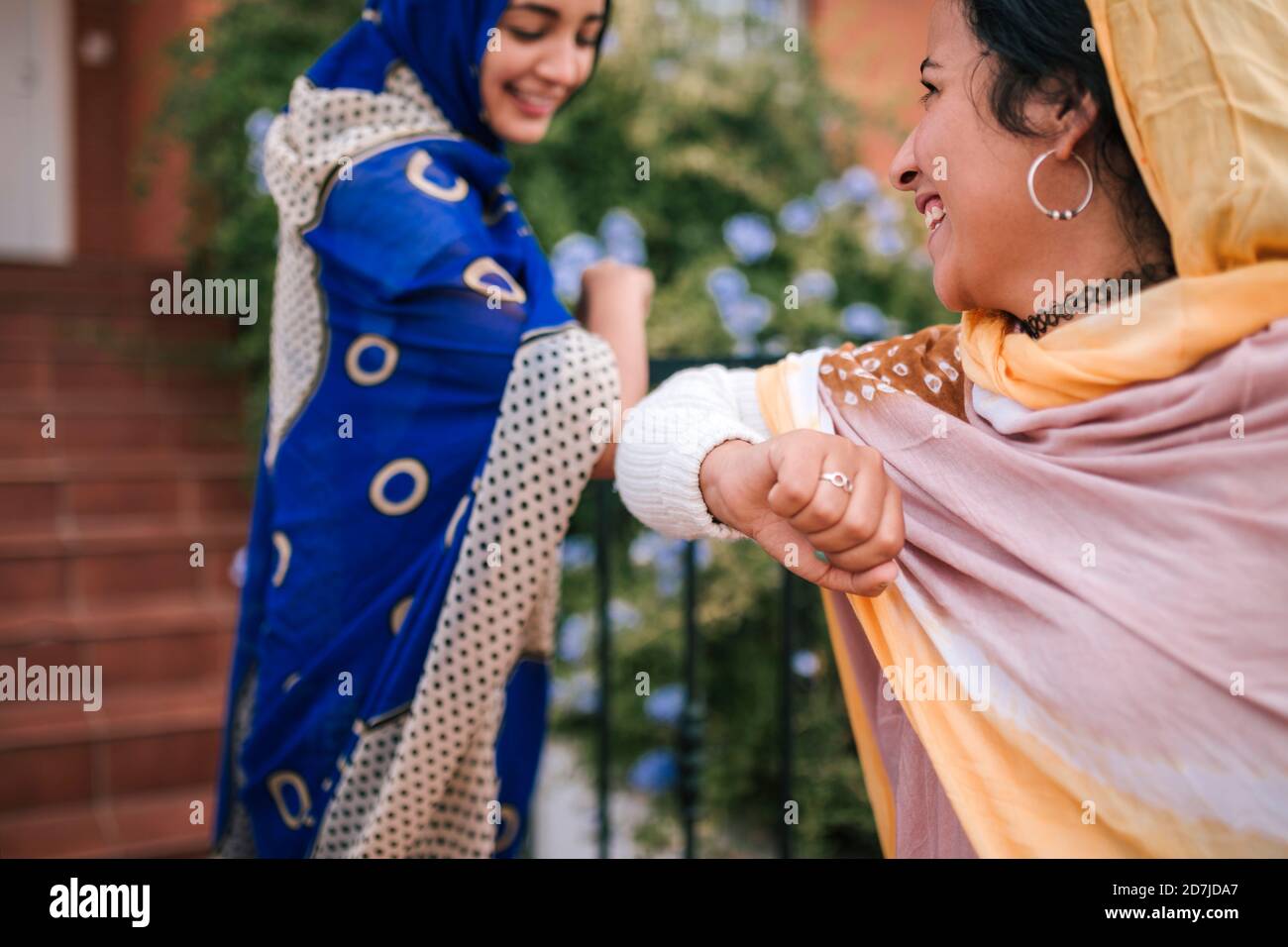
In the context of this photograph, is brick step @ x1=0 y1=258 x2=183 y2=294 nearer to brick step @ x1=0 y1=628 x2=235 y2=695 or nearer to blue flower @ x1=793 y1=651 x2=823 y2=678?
brick step @ x1=0 y1=628 x2=235 y2=695

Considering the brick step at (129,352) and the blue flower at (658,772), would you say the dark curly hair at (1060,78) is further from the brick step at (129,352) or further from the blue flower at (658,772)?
the brick step at (129,352)

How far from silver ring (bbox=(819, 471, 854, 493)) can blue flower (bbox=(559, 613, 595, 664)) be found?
7.70 feet

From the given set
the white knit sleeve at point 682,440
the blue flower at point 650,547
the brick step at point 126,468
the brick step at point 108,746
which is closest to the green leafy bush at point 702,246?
the blue flower at point 650,547

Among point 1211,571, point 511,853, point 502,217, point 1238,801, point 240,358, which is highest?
point 240,358

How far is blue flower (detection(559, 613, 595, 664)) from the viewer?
3199 mm

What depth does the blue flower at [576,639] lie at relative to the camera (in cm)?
320

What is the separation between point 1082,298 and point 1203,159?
0.56 ft

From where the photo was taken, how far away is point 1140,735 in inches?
35.9

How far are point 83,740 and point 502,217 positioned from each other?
2500 mm

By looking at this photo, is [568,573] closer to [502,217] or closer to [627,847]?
[627,847]

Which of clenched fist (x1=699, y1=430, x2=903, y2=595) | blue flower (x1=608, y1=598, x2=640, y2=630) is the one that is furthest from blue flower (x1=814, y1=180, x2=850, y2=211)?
clenched fist (x1=699, y1=430, x2=903, y2=595)
